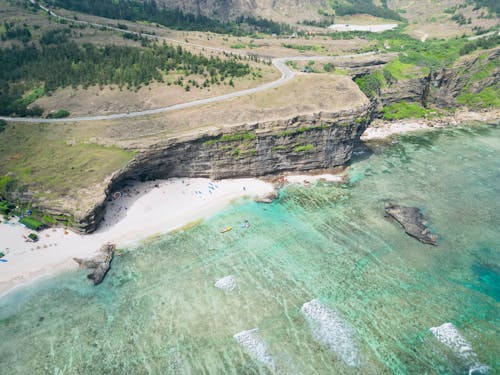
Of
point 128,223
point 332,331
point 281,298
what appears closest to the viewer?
point 332,331

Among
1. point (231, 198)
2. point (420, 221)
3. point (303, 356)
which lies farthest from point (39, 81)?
point (420, 221)

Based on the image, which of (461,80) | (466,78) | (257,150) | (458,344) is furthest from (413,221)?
(466,78)

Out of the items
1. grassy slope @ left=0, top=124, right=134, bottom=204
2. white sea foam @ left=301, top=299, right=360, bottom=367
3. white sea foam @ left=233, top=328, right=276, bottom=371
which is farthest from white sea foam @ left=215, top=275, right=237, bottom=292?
grassy slope @ left=0, top=124, right=134, bottom=204

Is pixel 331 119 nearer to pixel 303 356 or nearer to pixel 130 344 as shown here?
pixel 303 356

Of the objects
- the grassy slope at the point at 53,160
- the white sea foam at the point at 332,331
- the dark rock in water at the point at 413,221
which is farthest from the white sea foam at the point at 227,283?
the dark rock in water at the point at 413,221

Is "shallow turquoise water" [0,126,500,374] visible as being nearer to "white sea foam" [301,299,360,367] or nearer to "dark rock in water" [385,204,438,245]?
"white sea foam" [301,299,360,367]

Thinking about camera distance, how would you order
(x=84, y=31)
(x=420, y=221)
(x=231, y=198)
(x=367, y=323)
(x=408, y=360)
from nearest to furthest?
(x=408, y=360), (x=367, y=323), (x=420, y=221), (x=231, y=198), (x=84, y=31)

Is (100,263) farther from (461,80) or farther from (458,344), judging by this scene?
(461,80)
